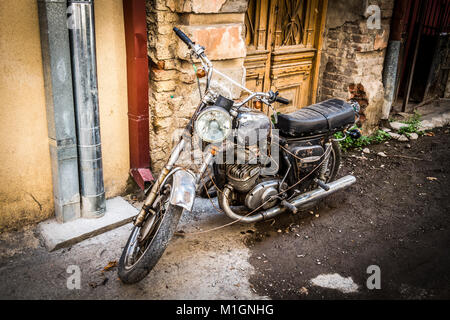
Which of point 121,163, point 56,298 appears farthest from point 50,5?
point 56,298

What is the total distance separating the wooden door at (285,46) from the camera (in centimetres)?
498

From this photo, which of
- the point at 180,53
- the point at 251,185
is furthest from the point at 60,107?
the point at 251,185

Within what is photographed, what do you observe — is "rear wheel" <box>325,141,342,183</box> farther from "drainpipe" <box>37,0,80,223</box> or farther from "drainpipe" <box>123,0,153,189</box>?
"drainpipe" <box>37,0,80,223</box>

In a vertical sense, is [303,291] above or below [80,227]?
below

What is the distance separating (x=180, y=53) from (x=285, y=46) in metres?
2.06

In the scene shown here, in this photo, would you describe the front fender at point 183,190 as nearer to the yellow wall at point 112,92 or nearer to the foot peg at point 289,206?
the foot peg at point 289,206

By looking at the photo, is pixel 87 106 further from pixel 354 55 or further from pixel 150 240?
pixel 354 55

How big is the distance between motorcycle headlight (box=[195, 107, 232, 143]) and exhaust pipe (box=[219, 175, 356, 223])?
0.65 metres

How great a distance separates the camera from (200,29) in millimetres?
3879

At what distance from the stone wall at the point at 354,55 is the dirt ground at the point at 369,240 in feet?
4.17

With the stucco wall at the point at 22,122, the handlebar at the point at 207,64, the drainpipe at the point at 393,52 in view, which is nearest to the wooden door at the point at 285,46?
the drainpipe at the point at 393,52

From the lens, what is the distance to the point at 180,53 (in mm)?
3891

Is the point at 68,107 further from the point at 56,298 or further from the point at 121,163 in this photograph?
the point at 56,298

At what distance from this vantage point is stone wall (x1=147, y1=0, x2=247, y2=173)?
380 centimetres
